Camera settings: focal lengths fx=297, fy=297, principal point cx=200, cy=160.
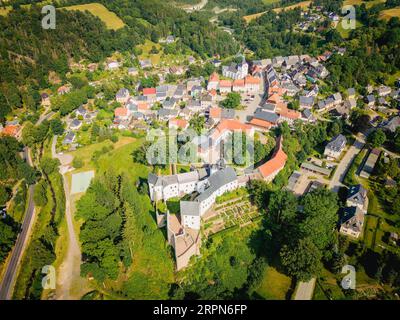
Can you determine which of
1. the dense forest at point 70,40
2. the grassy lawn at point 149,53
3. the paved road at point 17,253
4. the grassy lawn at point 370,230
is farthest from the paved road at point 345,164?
the grassy lawn at point 149,53

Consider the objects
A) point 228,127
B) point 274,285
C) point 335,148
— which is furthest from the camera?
point 228,127

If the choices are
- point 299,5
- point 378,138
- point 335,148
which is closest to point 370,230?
point 335,148

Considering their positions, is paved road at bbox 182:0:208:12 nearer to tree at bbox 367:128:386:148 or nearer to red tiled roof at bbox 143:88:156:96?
red tiled roof at bbox 143:88:156:96

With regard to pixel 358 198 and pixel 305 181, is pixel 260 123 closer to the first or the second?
pixel 305 181

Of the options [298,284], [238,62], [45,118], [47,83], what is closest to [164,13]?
[238,62]

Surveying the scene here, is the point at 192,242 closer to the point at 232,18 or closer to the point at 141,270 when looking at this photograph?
the point at 141,270
